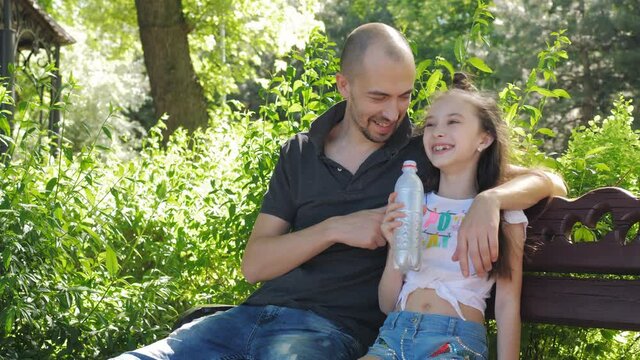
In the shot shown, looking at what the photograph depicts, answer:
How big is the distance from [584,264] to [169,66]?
403 inches

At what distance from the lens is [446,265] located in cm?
302

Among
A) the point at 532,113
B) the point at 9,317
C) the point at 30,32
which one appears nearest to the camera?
the point at 9,317

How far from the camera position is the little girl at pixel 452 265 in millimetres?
2906

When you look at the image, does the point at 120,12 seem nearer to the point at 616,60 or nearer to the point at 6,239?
the point at 616,60

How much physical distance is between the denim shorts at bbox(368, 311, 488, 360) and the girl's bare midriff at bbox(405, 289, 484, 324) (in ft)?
0.09

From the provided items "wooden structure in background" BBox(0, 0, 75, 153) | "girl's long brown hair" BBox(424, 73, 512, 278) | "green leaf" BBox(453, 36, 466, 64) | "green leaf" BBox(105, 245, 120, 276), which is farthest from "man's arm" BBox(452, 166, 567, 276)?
"wooden structure in background" BBox(0, 0, 75, 153)

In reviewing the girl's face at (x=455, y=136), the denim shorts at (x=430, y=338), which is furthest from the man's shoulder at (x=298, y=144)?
the denim shorts at (x=430, y=338)

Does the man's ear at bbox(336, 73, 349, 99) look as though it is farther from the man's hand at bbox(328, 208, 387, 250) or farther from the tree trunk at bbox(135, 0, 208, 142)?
the tree trunk at bbox(135, 0, 208, 142)

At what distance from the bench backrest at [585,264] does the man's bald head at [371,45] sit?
0.76 m

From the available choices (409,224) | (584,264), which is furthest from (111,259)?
(584,264)

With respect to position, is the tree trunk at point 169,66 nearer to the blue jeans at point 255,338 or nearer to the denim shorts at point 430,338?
the blue jeans at point 255,338

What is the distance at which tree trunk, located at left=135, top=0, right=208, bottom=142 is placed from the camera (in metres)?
12.6

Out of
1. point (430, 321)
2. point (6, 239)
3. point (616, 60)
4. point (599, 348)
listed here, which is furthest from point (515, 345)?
point (616, 60)

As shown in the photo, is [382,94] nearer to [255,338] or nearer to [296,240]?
[296,240]
